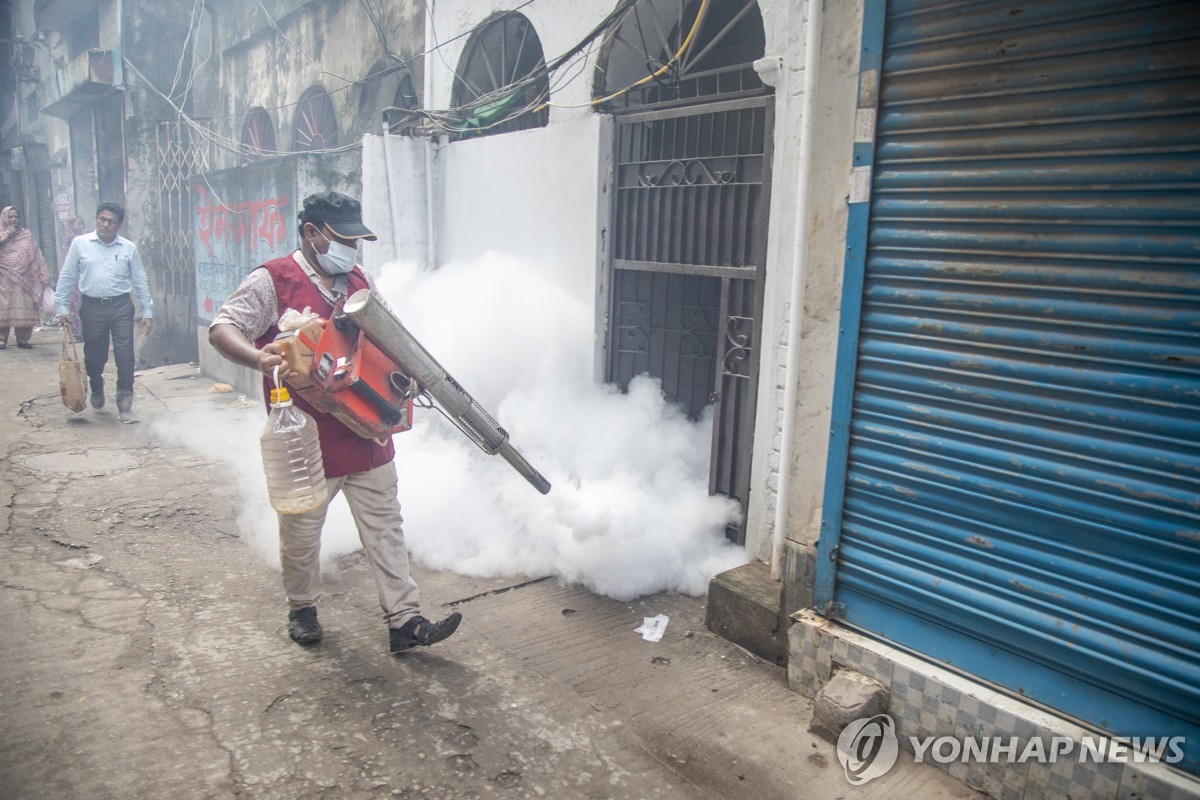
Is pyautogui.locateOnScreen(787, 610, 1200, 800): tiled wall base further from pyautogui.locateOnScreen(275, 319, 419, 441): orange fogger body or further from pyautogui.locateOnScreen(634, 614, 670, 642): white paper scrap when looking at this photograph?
pyautogui.locateOnScreen(275, 319, 419, 441): orange fogger body

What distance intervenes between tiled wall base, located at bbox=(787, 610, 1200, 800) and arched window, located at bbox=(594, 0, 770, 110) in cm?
300

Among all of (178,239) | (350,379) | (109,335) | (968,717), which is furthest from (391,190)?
(178,239)

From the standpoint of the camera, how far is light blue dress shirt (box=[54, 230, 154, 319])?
25.1 ft

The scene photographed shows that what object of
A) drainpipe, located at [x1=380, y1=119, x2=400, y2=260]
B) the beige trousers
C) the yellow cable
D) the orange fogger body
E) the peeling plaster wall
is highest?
the peeling plaster wall

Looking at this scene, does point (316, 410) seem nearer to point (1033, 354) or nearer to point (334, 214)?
point (334, 214)

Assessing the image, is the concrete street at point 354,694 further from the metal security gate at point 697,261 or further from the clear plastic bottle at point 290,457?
the metal security gate at point 697,261

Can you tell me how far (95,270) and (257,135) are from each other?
5458 millimetres

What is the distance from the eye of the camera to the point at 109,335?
803cm

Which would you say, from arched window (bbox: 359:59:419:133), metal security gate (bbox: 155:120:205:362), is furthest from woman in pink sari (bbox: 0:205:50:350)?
arched window (bbox: 359:59:419:133)

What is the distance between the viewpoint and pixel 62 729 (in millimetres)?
2951

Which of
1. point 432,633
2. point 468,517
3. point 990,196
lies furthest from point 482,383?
point 990,196

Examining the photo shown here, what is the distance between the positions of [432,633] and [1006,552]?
7.76ft

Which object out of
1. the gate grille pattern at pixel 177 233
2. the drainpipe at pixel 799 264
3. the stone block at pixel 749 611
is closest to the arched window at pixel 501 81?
the drainpipe at pixel 799 264

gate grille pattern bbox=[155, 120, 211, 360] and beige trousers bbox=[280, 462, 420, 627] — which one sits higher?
gate grille pattern bbox=[155, 120, 211, 360]
